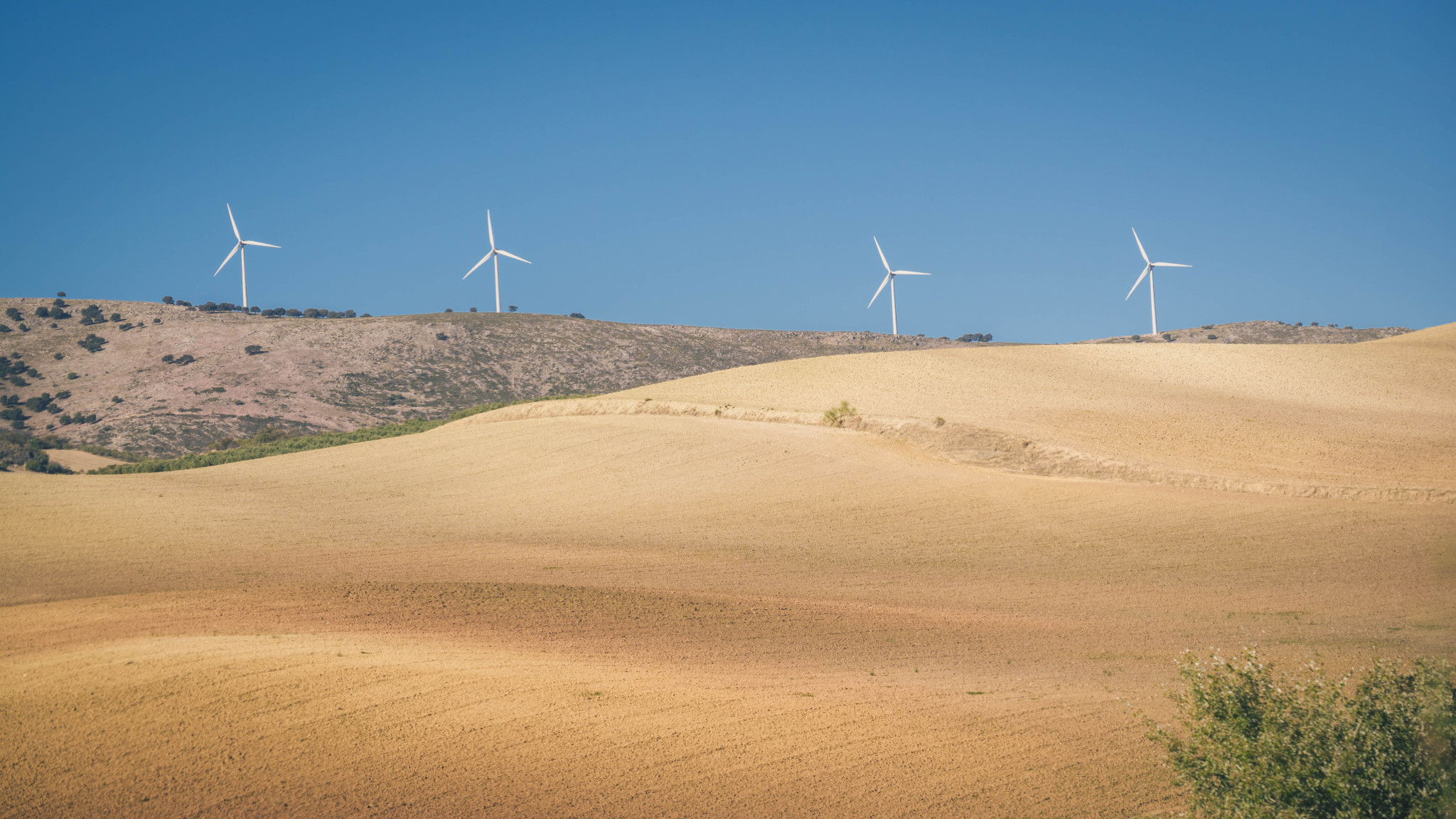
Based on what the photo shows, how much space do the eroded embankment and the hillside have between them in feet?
116

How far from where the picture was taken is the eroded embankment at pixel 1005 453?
2133cm

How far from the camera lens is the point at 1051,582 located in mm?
16906

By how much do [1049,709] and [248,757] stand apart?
26.6ft

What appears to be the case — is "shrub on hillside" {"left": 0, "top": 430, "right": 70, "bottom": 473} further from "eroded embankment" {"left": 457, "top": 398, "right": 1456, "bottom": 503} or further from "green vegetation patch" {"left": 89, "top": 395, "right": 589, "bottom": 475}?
"eroded embankment" {"left": 457, "top": 398, "right": 1456, "bottom": 503}

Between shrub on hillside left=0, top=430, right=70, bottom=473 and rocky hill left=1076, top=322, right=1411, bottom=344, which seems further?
rocky hill left=1076, top=322, right=1411, bottom=344

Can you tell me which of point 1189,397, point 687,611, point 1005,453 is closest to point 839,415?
point 1005,453

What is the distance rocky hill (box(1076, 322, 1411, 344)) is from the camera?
89000 millimetres

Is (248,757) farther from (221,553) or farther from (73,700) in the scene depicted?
(221,553)

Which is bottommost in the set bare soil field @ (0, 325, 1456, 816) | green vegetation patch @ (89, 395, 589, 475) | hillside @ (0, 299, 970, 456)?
bare soil field @ (0, 325, 1456, 816)

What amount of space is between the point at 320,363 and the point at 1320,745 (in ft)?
266

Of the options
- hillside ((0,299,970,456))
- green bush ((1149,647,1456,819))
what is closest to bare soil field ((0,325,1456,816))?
green bush ((1149,647,1456,819))

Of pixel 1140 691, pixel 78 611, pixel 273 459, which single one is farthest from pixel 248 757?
pixel 273 459

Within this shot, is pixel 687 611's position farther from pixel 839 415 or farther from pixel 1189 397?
pixel 1189 397

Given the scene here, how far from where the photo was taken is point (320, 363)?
2987 inches
